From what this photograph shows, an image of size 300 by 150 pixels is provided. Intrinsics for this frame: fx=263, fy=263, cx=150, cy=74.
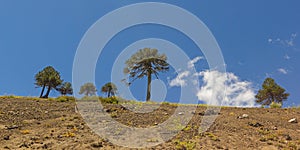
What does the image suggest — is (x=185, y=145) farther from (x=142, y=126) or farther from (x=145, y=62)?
(x=145, y=62)

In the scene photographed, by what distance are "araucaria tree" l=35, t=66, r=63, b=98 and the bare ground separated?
37.3 metres

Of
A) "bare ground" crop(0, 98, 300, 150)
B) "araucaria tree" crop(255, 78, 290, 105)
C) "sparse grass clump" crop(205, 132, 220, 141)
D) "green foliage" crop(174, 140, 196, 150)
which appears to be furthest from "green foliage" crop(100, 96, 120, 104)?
"araucaria tree" crop(255, 78, 290, 105)

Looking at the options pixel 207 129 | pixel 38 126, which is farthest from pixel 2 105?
pixel 207 129

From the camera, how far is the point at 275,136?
36.3 feet

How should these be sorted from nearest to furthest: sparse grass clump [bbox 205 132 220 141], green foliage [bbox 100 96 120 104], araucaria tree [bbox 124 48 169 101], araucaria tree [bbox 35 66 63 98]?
1. sparse grass clump [bbox 205 132 220 141]
2. green foliage [bbox 100 96 120 104]
3. araucaria tree [bbox 124 48 169 101]
4. araucaria tree [bbox 35 66 63 98]

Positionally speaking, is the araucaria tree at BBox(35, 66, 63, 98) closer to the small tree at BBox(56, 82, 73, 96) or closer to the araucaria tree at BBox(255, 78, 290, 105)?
the small tree at BBox(56, 82, 73, 96)

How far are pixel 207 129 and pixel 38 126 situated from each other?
7634mm

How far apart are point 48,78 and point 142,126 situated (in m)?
43.8

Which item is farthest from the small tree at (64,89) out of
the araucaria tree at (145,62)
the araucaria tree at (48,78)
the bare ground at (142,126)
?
the bare ground at (142,126)

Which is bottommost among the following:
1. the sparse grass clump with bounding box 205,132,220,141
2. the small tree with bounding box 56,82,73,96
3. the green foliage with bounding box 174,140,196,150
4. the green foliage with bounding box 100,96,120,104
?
the green foliage with bounding box 174,140,196,150

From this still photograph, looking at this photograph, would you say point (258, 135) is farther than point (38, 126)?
No

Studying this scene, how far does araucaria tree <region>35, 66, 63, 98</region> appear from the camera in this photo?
5128 cm

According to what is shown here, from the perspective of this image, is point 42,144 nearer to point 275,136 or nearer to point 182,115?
point 182,115

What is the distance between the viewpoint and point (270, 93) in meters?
42.1
